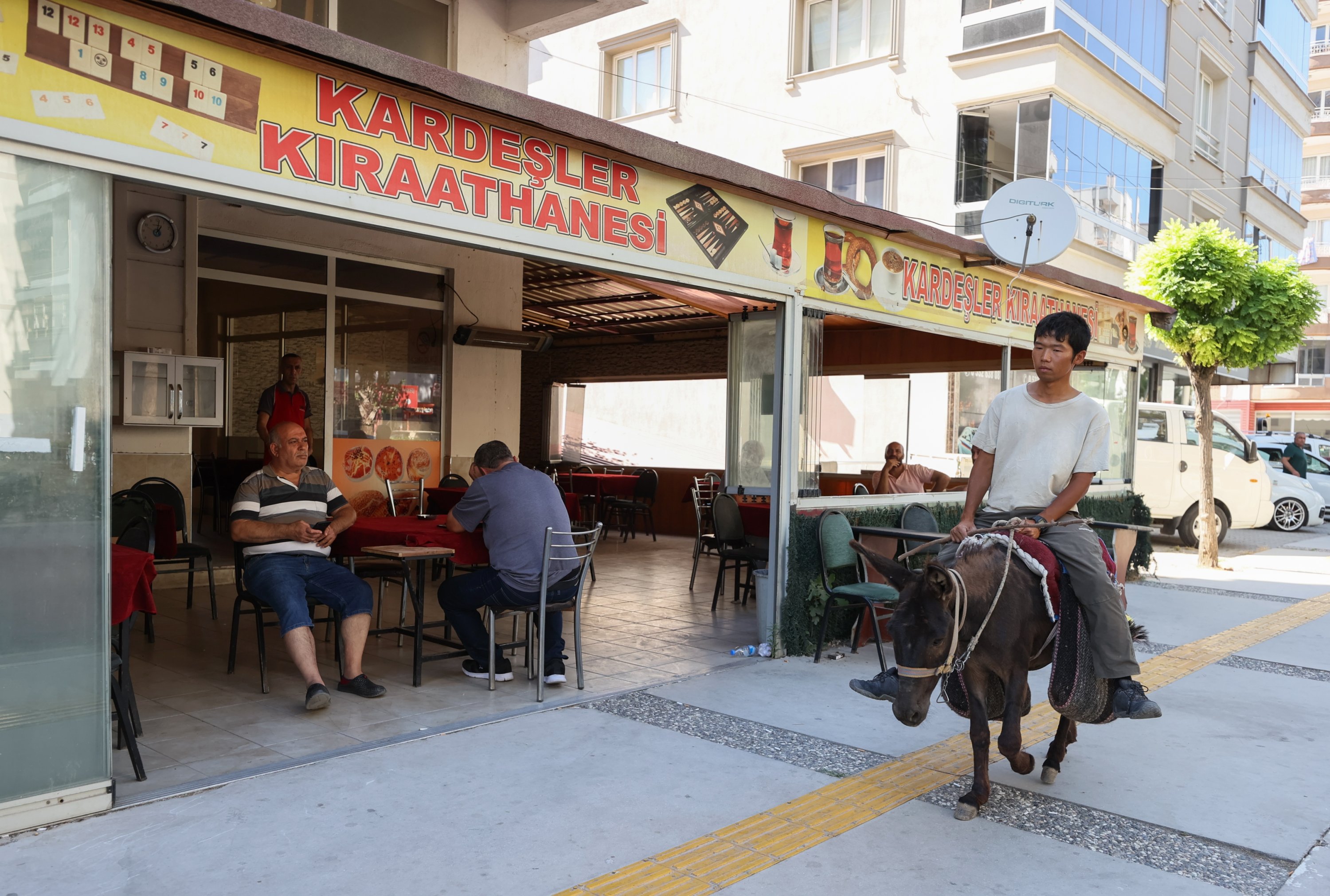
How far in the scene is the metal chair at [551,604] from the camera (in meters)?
5.13

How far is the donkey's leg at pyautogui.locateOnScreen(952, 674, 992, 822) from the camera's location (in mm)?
3801

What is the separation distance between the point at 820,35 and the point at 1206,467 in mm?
10251

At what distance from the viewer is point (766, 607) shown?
6543 millimetres

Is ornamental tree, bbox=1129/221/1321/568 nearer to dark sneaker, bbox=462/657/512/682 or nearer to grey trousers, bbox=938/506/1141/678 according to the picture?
grey trousers, bbox=938/506/1141/678

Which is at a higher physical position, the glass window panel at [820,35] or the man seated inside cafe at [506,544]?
the glass window panel at [820,35]

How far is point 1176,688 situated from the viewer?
6.07m

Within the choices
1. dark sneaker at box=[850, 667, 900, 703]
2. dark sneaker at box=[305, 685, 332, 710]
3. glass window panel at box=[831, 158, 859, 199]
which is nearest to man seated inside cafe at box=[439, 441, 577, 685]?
dark sneaker at box=[305, 685, 332, 710]

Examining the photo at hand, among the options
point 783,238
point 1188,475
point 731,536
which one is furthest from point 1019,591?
point 1188,475

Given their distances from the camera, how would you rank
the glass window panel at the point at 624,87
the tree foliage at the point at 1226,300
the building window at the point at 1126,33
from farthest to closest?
the glass window panel at the point at 624,87, the building window at the point at 1126,33, the tree foliage at the point at 1226,300

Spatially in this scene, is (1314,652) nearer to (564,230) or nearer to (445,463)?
(564,230)

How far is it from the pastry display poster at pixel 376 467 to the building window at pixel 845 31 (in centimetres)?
1137

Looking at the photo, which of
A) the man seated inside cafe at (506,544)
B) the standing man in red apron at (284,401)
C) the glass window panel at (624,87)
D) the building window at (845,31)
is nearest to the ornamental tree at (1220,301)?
the building window at (845,31)

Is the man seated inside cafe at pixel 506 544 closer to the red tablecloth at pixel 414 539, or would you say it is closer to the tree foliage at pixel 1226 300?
the red tablecloth at pixel 414 539

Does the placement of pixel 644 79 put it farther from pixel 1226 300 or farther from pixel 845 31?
pixel 1226 300
